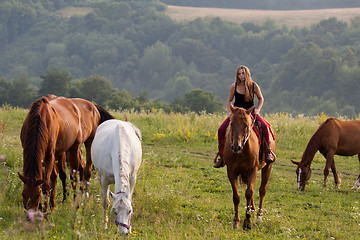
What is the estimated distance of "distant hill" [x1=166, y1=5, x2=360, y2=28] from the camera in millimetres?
110812

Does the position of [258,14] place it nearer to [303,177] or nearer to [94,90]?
[94,90]

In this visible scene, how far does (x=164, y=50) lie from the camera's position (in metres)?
104

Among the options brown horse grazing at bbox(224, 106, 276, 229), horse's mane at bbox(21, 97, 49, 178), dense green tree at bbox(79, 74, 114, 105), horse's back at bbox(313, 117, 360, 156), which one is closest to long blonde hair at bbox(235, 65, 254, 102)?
brown horse grazing at bbox(224, 106, 276, 229)

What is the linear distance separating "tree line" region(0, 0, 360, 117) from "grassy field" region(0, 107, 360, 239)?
216 ft

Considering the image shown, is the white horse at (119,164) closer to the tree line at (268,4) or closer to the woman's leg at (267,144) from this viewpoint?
the woman's leg at (267,144)

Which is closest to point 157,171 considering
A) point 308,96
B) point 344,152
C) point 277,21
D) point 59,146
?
point 59,146

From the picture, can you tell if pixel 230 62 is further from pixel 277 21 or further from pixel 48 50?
pixel 48 50

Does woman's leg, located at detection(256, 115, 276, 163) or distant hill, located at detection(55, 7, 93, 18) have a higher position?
distant hill, located at detection(55, 7, 93, 18)

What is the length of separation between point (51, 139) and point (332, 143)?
694 cm

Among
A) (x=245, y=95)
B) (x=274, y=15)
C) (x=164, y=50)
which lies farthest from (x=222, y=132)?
(x=274, y=15)

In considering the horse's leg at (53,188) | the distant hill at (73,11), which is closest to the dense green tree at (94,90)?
the horse's leg at (53,188)

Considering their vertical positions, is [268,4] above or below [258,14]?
above

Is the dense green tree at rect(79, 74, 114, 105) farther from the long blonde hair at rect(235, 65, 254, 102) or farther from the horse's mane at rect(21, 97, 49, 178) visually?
the horse's mane at rect(21, 97, 49, 178)

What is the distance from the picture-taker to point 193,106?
53219mm
